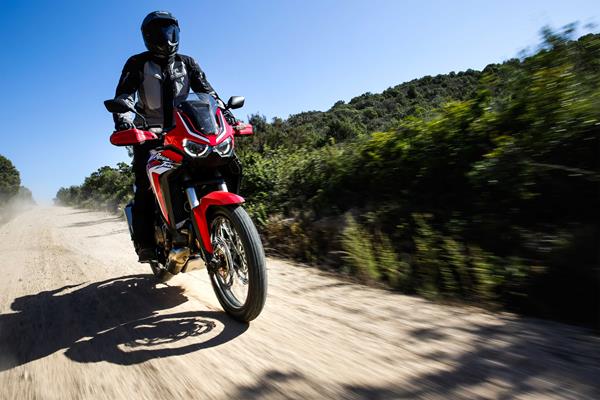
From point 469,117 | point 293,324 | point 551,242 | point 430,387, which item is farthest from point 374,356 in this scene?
point 469,117

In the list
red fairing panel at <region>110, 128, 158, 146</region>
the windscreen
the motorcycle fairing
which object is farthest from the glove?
the windscreen

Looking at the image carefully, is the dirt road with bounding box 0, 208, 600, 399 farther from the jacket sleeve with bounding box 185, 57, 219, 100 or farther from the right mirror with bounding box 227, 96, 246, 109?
the jacket sleeve with bounding box 185, 57, 219, 100

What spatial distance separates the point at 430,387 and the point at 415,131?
4002 millimetres

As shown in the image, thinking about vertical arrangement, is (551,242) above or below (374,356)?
above

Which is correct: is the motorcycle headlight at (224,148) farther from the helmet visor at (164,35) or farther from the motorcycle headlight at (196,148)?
the helmet visor at (164,35)

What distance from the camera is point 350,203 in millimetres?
5855

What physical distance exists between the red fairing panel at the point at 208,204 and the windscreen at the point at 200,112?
493mm

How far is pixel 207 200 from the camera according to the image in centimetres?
278

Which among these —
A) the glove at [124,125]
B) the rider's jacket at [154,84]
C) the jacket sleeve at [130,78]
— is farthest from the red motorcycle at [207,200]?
the jacket sleeve at [130,78]

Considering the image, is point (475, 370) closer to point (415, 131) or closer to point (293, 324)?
point (293, 324)

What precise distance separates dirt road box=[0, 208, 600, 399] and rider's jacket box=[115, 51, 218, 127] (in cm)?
183

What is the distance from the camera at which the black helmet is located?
349 cm

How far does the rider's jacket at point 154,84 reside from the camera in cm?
373

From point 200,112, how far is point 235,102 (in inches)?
26.2
